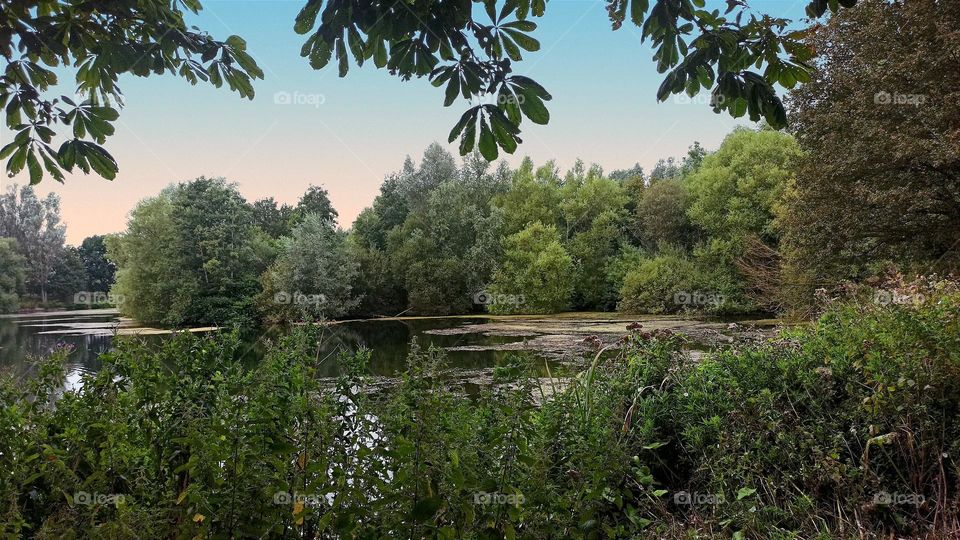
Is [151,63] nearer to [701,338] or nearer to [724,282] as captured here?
[701,338]

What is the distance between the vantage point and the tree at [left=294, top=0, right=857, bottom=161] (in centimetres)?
142

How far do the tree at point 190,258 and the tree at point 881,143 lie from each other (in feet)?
72.4

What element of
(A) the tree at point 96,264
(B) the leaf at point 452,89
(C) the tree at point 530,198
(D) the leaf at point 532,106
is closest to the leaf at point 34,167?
(B) the leaf at point 452,89

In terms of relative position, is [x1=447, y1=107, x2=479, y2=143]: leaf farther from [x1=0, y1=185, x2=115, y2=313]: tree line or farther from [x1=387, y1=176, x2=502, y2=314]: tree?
[x1=0, y1=185, x2=115, y2=313]: tree line

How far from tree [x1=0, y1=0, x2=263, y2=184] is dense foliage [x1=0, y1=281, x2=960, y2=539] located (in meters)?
0.83

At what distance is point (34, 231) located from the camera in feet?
139

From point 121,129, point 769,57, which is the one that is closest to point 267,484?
point 121,129

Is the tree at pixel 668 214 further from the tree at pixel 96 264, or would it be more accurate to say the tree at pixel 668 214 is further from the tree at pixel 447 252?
the tree at pixel 96 264

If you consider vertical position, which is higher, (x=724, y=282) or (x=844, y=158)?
(x=844, y=158)

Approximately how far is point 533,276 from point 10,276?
32786 mm

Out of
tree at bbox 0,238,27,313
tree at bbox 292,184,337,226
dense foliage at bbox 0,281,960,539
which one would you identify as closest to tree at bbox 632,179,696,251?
tree at bbox 292,184,337,226

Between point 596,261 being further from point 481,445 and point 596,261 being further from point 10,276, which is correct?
point 10,276

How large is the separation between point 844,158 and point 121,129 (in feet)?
45.0

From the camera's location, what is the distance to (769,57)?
69.5 inches
